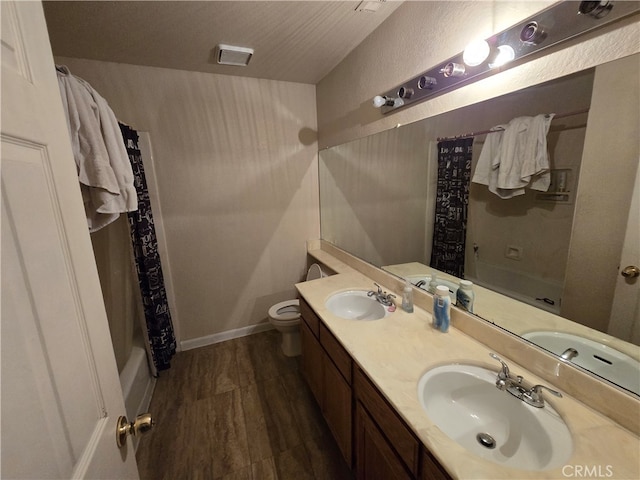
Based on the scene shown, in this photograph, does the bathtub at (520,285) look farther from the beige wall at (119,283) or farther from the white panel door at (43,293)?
the beige wall at (119,283)

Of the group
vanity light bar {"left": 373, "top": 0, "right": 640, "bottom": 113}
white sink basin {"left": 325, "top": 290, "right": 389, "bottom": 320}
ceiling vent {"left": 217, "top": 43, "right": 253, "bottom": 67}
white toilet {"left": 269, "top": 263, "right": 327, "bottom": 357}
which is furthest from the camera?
white toilet {"left": 269, "top": 263, "right": 327, "bottom": 357}

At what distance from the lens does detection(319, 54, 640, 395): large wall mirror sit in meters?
0.76

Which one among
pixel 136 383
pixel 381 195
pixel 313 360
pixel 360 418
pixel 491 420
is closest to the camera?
pixel 491 420

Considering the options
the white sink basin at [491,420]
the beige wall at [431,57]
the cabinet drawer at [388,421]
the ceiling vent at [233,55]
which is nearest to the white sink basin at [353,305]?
the cabinet drawer at [388,421]

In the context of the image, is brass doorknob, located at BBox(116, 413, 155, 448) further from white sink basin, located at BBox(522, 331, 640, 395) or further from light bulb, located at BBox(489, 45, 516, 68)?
light bulb, located at BBox(489, 45, 516, 68)

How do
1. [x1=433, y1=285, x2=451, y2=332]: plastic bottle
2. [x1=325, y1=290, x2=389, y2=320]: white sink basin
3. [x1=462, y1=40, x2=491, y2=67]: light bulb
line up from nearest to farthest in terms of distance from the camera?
[x1=462, y1=40, x2=491, y2=67]: light bulb, [x1=433, y1=285, x2=451, y2=332]: plastic bottle, [x1=325, y1=290, x2=389, y2=320]: white sink basin

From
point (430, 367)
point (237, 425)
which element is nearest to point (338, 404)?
point (430, 367)

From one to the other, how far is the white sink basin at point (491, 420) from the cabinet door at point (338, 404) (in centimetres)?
41

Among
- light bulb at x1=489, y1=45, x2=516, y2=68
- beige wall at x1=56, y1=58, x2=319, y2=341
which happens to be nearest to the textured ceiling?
beige wall at x1=56, y1=58, x2=319, y2=341

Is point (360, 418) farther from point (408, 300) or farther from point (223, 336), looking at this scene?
point (223, 336)

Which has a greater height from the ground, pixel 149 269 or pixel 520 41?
pixel 520 41

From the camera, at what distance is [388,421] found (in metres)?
0.90

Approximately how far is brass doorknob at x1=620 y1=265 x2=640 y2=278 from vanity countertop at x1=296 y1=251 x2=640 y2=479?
1.35ft

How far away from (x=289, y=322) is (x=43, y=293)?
1835mm
